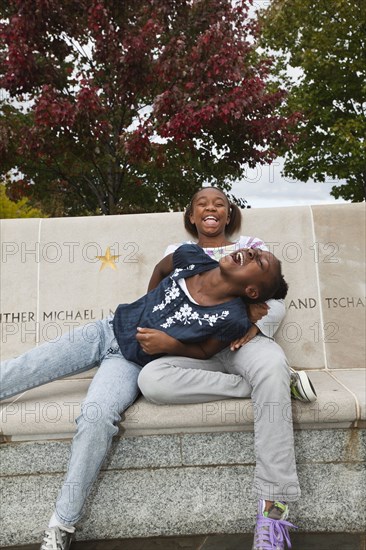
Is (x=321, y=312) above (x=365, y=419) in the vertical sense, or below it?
above

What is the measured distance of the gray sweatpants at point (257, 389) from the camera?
→ 239 centimetres

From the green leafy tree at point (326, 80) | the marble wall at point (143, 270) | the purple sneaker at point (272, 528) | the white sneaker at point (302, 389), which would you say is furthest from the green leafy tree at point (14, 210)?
the purple sneaker at point (272, 528)

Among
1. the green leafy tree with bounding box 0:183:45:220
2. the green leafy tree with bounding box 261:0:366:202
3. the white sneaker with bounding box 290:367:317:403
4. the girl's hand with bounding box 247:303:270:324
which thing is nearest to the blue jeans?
the girl's hand with bounding box 247:303:270:324

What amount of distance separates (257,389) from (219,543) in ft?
2.39

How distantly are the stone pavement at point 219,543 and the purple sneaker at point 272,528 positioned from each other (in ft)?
0.81

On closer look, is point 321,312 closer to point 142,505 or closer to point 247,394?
point 247,394

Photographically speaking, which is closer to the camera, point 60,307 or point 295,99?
point 60,307

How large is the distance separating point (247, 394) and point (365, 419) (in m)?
0.57

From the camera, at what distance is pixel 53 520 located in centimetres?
241

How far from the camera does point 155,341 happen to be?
2738 mm

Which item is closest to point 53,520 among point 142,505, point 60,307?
point 142,505

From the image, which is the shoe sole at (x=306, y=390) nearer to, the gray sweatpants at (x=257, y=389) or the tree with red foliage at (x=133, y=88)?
the gray sweatpants at (x=257, y=389)

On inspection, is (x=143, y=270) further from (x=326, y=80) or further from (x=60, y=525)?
(x=326, y=80)

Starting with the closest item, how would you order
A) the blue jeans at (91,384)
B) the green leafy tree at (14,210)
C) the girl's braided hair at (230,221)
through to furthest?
the blue jeans at (91,384) < the girl's braided hair at (230,221) < the green leafy tree at (14,210)
